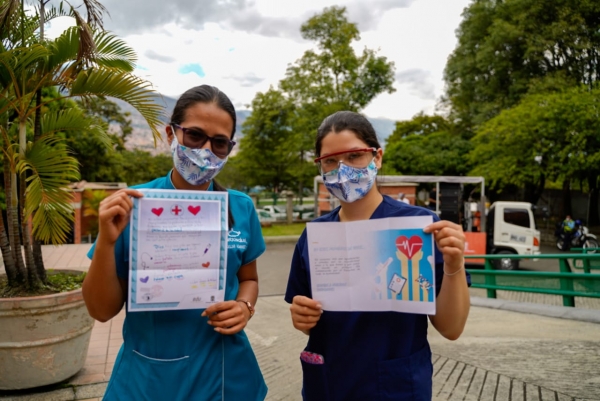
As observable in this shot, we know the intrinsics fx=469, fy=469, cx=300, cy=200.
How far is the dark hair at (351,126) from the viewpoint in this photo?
195cm

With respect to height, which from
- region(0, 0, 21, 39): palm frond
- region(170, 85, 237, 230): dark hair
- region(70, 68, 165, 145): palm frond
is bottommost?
region(170, 85, 237, 230): dark hair

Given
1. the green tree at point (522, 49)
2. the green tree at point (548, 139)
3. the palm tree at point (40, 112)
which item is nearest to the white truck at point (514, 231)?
the green tree at point (548, 139)

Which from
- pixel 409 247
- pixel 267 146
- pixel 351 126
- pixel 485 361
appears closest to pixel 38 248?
pixel 351 126

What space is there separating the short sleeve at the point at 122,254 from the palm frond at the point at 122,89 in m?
2.16

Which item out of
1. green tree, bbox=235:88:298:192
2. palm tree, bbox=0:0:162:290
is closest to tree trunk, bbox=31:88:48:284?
palm tree, bbox=0:0:162:290

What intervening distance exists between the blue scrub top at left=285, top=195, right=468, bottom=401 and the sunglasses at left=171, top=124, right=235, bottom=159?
0.74 metres

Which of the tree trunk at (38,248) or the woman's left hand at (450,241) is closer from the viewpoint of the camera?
the woman's left hand at (450,241)

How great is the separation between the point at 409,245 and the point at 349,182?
0.38 m

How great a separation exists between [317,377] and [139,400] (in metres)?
0.67

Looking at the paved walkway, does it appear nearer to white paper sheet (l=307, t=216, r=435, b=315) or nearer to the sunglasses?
white paper sheet (l=307, t=216, r=435, b=315)

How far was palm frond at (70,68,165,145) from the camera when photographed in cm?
387

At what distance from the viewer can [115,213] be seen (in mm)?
1609

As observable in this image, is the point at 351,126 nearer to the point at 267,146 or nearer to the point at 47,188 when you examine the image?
the point at 47,188

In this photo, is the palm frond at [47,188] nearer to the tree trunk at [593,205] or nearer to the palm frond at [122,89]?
the palm frond at [122,89]
